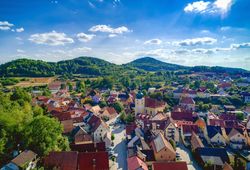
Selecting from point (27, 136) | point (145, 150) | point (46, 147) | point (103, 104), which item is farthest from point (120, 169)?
point (103, 104)

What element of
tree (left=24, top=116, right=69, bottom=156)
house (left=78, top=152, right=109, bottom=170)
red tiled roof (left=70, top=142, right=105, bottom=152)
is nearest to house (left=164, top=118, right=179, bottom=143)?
red tiled roof (left=70, top=142, right=105, bottom=152)

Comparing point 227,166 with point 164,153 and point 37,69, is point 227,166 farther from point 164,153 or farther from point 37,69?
point 37,69

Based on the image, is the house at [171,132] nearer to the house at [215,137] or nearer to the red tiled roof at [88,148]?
the house at [215,137]

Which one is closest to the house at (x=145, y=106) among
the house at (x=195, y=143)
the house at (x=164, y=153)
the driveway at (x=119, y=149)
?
the driveway at (x=119, y=149)

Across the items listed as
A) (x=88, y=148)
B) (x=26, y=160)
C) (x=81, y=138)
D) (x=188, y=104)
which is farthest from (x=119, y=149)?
(x=188, y=104)

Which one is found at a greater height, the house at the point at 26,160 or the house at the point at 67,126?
the house at the point at 26,160
